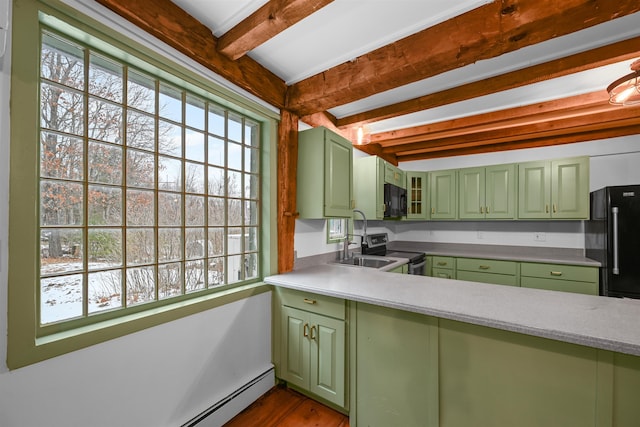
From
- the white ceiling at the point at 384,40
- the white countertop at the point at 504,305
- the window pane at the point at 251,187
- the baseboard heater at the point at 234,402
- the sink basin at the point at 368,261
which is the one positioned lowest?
the baseboard heater at the point at 234,402

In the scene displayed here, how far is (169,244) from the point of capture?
1598 millimetres

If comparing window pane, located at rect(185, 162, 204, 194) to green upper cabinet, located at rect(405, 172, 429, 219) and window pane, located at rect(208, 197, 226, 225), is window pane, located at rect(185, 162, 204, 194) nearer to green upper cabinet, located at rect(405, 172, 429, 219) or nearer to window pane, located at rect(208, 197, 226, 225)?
window pane, located at rect(208, 197, 226, 225)

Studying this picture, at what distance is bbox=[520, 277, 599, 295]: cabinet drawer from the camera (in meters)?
2.88

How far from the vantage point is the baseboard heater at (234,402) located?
1.63 meters

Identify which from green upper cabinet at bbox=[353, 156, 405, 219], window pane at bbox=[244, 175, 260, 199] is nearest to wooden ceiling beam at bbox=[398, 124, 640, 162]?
green upper cabinet at bbox=[353, 156, 405, 219]

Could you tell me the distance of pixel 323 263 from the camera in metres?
2.77

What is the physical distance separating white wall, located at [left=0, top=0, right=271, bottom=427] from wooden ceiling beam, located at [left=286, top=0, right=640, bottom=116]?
1.16 metres

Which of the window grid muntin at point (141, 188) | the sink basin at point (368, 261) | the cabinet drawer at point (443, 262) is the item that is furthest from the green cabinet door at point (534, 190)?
the window grid muntin at point (141, 188)

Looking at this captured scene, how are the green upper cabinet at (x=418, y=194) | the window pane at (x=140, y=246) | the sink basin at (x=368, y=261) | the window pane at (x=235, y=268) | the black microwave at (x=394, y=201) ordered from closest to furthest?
the window pane at (x=140, y=246) → the window pane at (x=235, y=268) → the sink basin at (x=368, y=261) → the black microwave at (x=394, y=201) → the green upper cabinet at (x=418, y=194)

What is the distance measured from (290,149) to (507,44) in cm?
160

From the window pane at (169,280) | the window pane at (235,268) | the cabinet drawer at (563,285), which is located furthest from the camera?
the cabinet drawer at (563,285)

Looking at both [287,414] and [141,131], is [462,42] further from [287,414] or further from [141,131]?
[287,414]

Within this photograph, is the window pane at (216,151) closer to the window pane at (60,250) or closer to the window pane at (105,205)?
the window pane at (105,205)

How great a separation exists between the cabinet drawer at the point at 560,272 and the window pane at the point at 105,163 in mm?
4055
